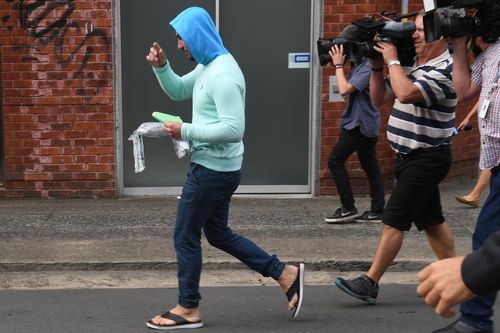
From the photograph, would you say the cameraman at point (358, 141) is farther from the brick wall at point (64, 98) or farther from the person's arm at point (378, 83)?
the person's arm at point (378, 83)

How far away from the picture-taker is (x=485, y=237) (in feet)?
13.6

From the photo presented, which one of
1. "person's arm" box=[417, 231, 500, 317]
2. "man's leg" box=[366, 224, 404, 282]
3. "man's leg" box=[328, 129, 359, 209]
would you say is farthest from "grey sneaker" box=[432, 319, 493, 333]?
"man's leg" box=[328, 129, 359, 209]

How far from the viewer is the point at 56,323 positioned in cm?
491

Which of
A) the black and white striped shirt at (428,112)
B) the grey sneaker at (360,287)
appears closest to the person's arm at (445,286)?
the black and white striped shirt at (428,112)

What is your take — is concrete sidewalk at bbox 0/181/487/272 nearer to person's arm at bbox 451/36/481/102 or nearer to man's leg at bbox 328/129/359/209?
man's leg at bbox 328/129/359/209

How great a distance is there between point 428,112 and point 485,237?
3.40 ft

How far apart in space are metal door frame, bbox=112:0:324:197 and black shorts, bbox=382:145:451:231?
11.1 ft

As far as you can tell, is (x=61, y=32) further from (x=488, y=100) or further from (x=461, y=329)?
(x=461, y=329)

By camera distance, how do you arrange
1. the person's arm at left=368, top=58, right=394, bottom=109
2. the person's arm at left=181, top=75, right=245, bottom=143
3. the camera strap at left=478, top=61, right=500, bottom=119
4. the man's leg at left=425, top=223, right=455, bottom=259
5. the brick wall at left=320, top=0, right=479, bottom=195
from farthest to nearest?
the brick wall at left=320, top=0, right=479, bottom=195, the man's leg at left=425, top=223, right=455, bottom=259, the person's arm at left=368, top=58, right=394, bottom=109, the person's arm at left=181, top=75, right=245, bottom=143, the camera strap at left=478, top=61, right=500, bottom=119

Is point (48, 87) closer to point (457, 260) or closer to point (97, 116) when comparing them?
point (97, 116)

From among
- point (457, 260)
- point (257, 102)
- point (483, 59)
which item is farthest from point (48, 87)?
point (457, 260)

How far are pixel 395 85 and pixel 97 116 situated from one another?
424 centimetres

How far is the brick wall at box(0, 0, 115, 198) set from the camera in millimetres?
8023

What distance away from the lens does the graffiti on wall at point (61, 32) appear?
801 centimetres
